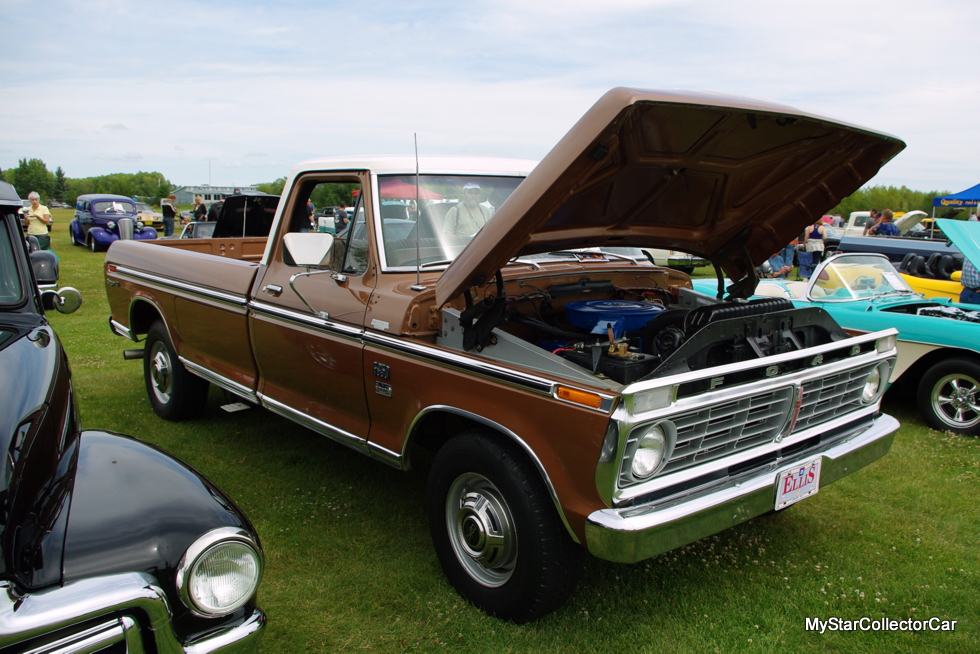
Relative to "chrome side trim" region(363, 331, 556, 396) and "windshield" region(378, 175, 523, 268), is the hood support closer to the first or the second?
"chrome side trim" region(363, 331, 556, 396)

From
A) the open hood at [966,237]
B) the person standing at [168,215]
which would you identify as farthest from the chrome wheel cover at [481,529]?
the person standing at [168,215]

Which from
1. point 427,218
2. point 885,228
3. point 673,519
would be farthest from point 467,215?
point 885,228

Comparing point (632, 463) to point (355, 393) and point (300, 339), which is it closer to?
point (355, 393)

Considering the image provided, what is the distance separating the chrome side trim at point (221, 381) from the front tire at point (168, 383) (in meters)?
0.24

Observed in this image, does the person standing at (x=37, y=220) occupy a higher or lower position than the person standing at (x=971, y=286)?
higher

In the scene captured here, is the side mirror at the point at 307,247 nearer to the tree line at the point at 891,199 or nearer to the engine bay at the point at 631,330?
the engine bay at the point at 631,330

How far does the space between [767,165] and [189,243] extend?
17.1 ft

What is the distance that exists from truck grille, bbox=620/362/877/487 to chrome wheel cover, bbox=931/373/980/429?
275cm

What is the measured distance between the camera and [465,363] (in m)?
2.86

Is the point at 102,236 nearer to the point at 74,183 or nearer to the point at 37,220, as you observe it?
the point at 37,220

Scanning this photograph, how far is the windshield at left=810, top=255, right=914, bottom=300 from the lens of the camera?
249 inches

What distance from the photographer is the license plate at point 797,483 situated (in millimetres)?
2781

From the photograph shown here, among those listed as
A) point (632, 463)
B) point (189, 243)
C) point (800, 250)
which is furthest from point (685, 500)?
point (800, 250)

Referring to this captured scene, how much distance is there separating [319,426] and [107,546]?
192 cm
